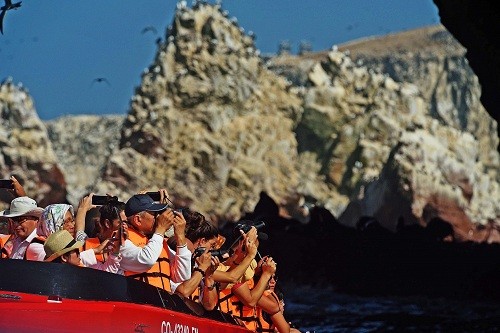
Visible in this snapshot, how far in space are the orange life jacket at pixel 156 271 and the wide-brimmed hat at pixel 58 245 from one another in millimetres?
807

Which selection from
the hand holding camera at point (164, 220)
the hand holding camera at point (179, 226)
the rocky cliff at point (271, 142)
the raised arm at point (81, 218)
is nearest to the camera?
the hand holding camera at point (164, 220)

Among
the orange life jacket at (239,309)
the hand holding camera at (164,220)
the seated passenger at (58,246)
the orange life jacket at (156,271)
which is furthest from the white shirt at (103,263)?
the orange life jacket at (239,309)

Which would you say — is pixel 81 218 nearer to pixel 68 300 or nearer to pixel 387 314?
pixel 68 300

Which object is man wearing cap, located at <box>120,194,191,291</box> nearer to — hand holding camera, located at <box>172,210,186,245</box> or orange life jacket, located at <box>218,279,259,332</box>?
hand holding camera, located at <box>172,210,186,245</box>

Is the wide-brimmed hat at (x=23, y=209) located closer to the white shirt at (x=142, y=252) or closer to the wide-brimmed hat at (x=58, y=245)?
the white shirt at (x=142, y=252)

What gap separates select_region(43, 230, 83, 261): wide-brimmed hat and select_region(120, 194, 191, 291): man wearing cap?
68cm

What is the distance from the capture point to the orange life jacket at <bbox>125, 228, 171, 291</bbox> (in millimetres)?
11547

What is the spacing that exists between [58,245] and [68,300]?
763 millimetres

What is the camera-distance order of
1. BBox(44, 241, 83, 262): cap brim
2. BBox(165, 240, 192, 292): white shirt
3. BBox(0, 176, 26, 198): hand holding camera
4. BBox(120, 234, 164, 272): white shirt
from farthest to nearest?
BBox(0, 176, 26, 198): hand holding camera
BBox(165, 240, 192, 292): white shirt
BBox(120, 234, 164, 272): white shirt
BBox(44, 241, 83, 262): cap brim

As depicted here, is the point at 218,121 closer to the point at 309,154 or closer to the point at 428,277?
the point at 309,154

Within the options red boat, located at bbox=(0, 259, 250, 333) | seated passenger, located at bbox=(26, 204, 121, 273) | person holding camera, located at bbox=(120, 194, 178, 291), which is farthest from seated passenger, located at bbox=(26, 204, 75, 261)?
red boat, located at bbox=(0, 259, 250, 333)

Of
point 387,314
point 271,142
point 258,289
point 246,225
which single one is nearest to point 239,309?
point 258,289

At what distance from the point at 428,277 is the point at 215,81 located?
245 feet

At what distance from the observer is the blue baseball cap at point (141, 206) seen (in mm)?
11531
